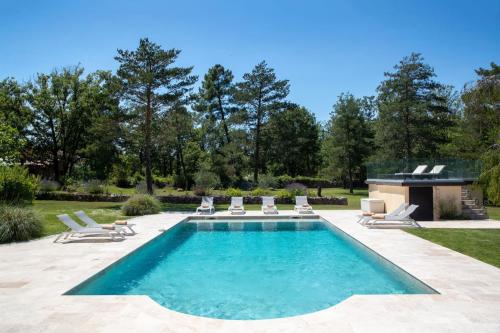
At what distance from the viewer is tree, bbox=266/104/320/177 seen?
125ft

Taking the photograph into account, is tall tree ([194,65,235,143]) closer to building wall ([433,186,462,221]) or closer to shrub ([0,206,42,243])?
building wall ([433,186,462,221])

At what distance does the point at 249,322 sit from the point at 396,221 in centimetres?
1069

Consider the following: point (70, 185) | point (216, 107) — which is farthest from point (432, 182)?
point (216, 107)

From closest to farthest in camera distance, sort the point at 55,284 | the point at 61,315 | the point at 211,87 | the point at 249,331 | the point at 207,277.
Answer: the point at 249,331 → the point at 61,315 → the point at 55,284 → the point at 207,277 → the point at 211,87

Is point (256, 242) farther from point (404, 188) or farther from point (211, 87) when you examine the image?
point (211, 87)

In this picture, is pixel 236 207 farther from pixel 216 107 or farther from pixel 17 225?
pixel 216 107

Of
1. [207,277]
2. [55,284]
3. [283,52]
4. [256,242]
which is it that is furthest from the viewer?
[283,52]

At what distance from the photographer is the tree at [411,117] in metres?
29.2

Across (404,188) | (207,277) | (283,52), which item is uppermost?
(283,52)

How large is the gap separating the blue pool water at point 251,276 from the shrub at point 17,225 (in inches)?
141

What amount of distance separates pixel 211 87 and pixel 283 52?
87.2ft

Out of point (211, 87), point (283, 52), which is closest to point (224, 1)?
point (283, 52)

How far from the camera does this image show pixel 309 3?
1381 centimetres

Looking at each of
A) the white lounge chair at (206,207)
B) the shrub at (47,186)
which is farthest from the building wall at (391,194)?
the shrub at (47,186)
